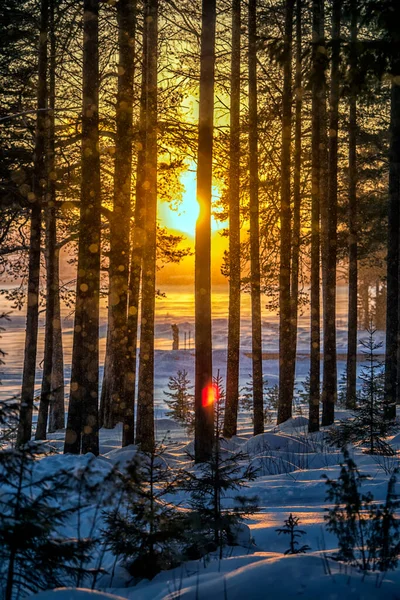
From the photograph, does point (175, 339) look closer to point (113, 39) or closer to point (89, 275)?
point (113, 39)

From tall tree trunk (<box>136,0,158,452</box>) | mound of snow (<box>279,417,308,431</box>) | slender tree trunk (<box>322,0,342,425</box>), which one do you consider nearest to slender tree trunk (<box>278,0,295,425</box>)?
mound of snow (<box>279,417,308,431</box>)

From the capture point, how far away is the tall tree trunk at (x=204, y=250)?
9469mm

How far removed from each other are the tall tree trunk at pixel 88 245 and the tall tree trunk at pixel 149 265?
2273 millimetres

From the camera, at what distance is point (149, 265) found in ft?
39.9

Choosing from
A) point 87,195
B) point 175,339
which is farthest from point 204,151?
point 175,339

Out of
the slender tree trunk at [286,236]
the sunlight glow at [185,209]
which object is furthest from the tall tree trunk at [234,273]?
the sunlight glow at [185,209]

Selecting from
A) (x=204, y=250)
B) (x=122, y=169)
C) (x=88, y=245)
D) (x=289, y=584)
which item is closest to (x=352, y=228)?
(x=122, y=169)

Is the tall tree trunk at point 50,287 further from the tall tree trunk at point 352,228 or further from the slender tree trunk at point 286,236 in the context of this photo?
the tall tree trunk at point 352,228

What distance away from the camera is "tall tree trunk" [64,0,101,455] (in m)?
9.60

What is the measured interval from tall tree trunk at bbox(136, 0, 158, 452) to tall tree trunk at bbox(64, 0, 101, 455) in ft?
7.46

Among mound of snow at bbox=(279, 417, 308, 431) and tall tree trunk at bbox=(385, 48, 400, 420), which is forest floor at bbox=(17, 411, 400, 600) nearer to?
tall tree trunk at bbox=(385, 48, 400, 420)

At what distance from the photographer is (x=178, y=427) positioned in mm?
18281

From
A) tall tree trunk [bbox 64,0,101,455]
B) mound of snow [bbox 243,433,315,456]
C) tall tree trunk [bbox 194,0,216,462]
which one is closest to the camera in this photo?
tall tree trunk [bbox 194,0,216,462]

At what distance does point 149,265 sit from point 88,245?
2.70 metres
